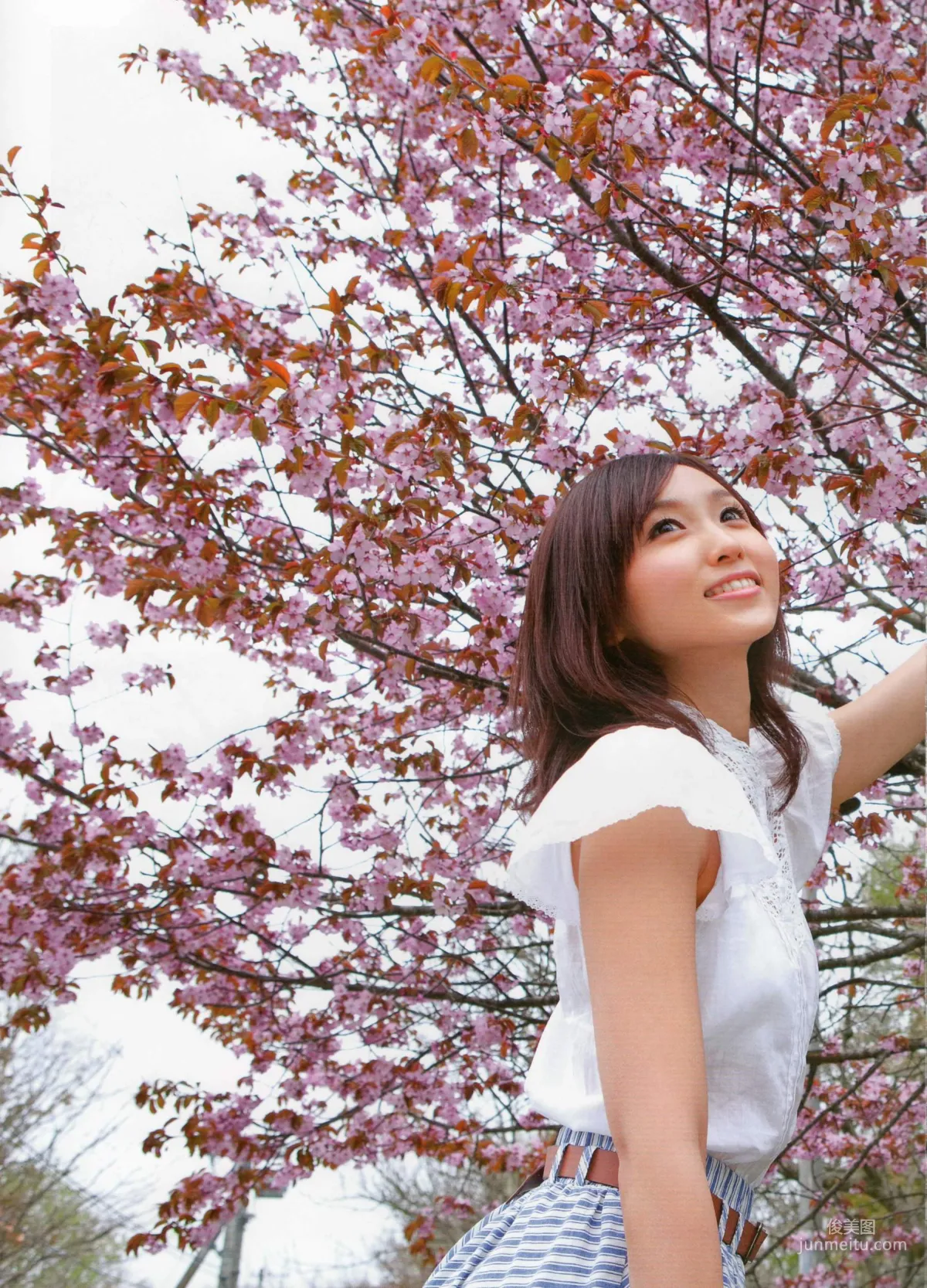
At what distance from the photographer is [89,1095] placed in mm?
6852

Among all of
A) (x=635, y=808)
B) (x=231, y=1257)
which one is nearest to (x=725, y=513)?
(x=635, y=808)

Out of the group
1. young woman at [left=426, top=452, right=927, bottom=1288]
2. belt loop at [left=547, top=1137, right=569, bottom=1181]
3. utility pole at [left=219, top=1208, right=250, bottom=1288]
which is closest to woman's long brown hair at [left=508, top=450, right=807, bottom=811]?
young woman at [left=426, top=452, right=927, bottom=1288]

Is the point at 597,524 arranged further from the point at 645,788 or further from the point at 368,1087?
the point at 368,1087

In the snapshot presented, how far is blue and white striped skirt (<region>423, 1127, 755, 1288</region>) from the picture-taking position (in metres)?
0.71

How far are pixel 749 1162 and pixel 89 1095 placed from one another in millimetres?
6999

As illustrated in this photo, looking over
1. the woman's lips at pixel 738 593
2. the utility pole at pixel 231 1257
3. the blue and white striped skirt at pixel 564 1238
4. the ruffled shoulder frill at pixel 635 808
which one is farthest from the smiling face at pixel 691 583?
the utility pole at pixel 231 1257

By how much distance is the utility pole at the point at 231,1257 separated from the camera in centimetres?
551

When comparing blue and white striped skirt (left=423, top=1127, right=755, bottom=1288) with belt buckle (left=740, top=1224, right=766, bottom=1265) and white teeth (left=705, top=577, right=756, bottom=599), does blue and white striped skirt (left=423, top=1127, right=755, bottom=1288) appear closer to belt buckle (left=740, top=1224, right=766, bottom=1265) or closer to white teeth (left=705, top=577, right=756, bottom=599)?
belt buckle (left=740, top=1224, right=766, bottom=1265)

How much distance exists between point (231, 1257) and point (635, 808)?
5.89 m

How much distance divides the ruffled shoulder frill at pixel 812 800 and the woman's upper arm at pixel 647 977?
31 centimetres

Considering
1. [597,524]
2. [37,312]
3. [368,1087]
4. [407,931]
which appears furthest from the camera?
[368,1087]

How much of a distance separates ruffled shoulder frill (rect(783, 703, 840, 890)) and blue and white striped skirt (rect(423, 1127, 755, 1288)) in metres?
0.30

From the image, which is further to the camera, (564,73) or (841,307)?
(564,73)

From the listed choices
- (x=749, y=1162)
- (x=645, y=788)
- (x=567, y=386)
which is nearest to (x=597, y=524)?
(x=645, y=788)
